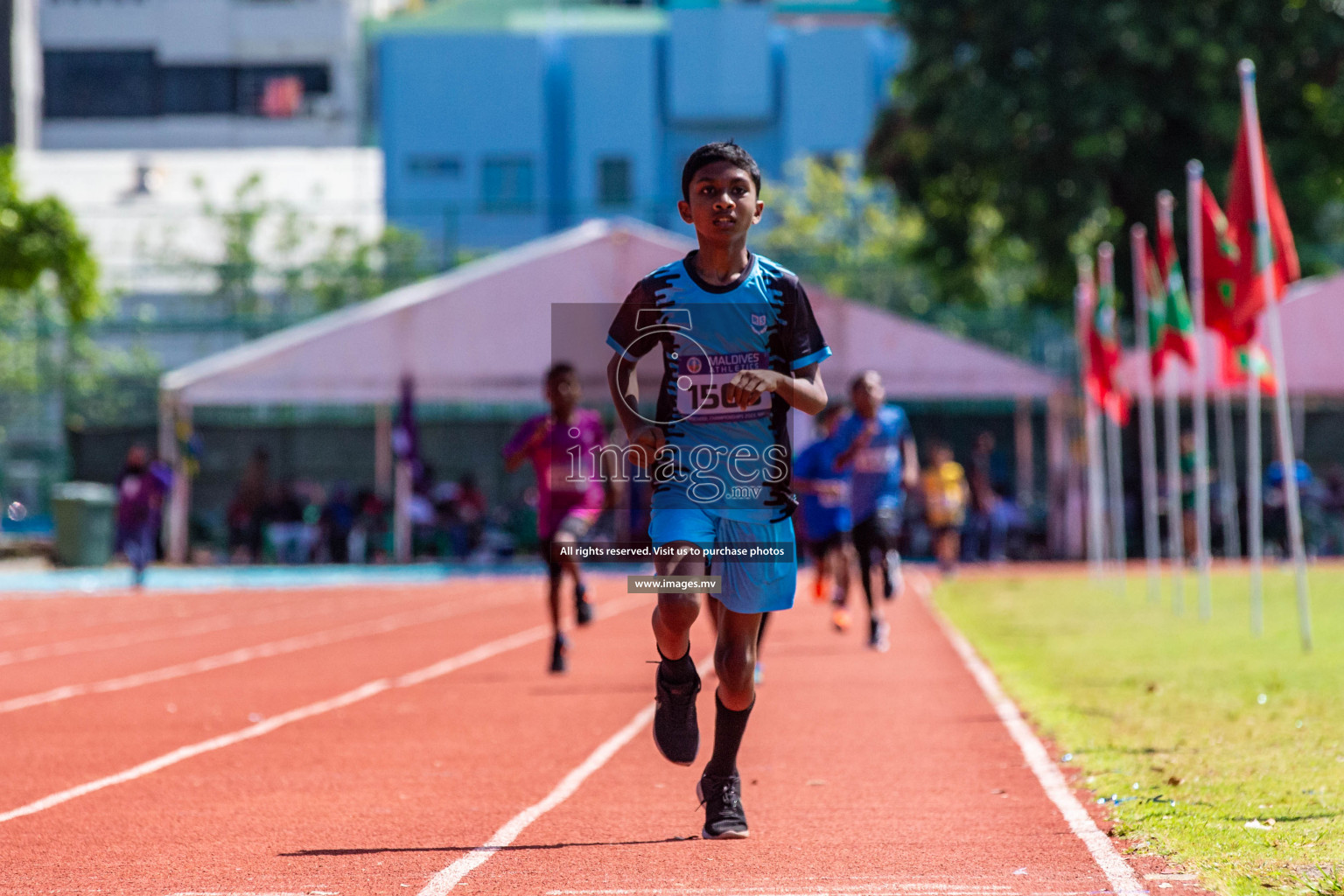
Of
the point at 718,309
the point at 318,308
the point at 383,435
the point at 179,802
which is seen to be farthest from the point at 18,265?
the point at 718,309

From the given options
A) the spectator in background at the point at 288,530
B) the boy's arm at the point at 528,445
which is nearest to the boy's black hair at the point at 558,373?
the boy's arm at the point at 528,445

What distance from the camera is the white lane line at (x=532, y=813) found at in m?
5.96

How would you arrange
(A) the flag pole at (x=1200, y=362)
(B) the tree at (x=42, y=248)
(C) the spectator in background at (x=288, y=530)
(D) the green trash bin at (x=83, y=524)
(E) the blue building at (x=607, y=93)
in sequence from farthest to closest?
(E) the blue building at (x=607, y=93) < (C) the spectator in background at (x=288, y=530) < (D) the green trash bin at (x=83, y=524) < (B) the tree at (x=42, y=248) < (A) the flag pole at (x=1200, y=362)

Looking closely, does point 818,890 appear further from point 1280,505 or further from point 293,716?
point 1280,505

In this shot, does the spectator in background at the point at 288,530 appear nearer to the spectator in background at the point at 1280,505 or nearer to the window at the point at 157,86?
the spectator in background at the point at 1280,505

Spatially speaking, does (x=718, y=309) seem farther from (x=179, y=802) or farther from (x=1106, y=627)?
(x=1106, y=627)

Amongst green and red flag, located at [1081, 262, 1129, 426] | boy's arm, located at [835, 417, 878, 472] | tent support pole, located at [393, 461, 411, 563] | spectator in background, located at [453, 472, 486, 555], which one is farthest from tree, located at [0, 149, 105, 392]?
boy's arm, located at [835, 417, 878, 472]

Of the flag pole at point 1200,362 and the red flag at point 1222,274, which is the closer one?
the red flag at point 1222,274

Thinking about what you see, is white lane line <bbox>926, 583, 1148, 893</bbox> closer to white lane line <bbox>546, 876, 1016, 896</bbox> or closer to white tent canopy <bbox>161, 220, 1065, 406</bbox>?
white lane line <bbox>546, 876, 1016, 896</bbox>

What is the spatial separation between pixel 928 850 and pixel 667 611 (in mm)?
1158

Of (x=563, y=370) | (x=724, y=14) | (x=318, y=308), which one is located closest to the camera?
(x=563, y=370)

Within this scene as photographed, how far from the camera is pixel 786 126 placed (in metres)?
59.1

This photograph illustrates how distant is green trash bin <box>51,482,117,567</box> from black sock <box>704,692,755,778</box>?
25647 millimetres

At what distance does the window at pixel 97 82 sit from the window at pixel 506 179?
40.1ft
